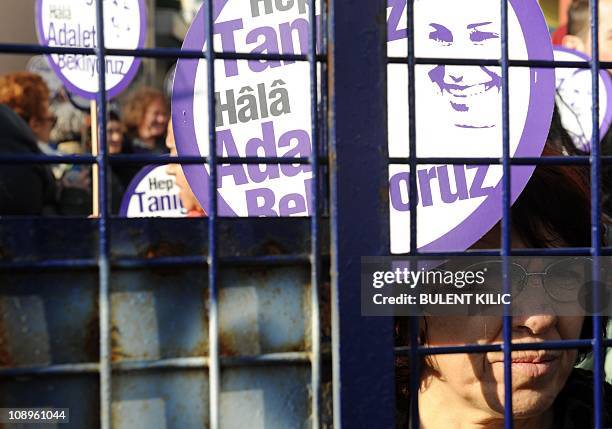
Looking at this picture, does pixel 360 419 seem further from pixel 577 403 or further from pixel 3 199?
pixel 3 199

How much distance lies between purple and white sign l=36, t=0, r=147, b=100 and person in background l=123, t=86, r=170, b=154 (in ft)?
4.91

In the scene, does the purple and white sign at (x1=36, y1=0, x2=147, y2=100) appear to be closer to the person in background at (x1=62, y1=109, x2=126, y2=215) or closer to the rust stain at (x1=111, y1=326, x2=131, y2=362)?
the person in background at (x1=62, y1=109, x2=126, y2=215)

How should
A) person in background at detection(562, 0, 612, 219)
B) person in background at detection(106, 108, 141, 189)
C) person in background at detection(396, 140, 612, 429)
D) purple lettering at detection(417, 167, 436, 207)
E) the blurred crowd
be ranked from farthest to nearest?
1. person in background at detection(106, 108, 141, 189)
2. the blurred crowd
3. person in background at detection(562, 0, 612, 219)
4. purple lettering at detection(417, 167, 436, 207)
5. person in background at detection(396, 140, 612, 429)

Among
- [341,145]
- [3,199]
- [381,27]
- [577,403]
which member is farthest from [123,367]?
[3,199]

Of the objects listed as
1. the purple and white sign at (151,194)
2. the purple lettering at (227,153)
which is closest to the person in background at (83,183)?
the purple and white sign at (151,194)

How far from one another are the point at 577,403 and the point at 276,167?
2.95ft

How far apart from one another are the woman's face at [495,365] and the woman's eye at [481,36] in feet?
1.70

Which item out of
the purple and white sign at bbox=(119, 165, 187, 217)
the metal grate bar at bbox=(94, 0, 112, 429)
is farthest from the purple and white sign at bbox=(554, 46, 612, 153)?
the purple and white sign at bbox=(119, 165, 187, 217)

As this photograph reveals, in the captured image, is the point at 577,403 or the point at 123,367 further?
the point at 577,403

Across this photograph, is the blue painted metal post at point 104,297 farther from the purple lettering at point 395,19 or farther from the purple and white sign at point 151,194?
the purple and white sign at point 151,194

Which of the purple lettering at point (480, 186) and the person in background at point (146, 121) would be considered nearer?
the purple lettering at point (480, 186)

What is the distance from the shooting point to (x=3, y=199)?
11.2ft

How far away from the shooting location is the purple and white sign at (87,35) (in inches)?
146

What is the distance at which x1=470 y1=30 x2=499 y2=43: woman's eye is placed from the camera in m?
1.62
